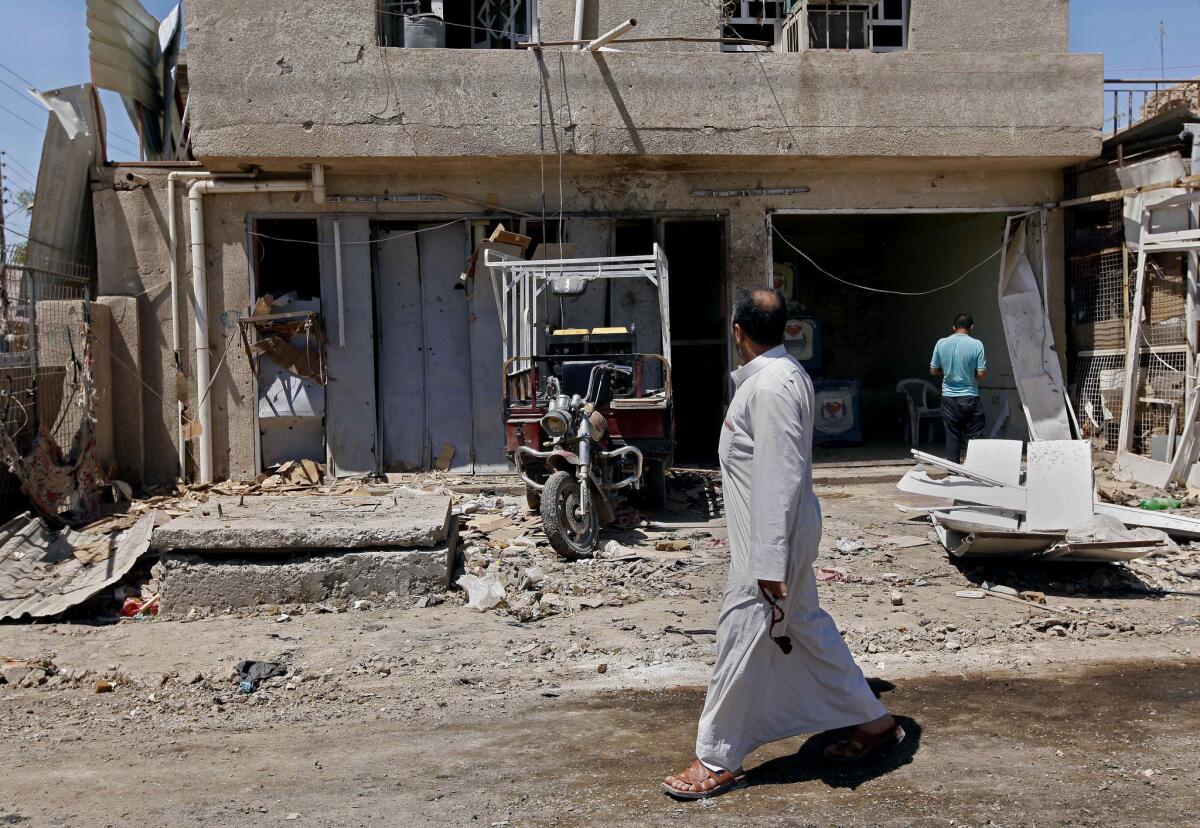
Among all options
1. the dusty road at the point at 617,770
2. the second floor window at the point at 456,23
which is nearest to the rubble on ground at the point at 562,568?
the dusty road at the point at 617,770

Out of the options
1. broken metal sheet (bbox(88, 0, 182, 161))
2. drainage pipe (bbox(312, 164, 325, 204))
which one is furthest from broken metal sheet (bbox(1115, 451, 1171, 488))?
broken metal sheet (bbox(88, 0, 182, 161))

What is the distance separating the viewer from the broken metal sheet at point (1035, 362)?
11320 millimetres

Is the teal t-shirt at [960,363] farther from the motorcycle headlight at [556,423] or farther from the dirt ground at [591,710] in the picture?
the motorcycle headlight at [556,423]

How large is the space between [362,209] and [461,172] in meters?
1.09

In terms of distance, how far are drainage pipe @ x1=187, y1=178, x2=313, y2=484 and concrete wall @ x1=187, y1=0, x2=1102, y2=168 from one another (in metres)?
0.29

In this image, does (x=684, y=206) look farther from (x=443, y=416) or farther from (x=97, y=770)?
(x=97, y=770)

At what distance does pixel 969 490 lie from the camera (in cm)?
767

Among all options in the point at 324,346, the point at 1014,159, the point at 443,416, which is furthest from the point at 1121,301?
the point at 324,346

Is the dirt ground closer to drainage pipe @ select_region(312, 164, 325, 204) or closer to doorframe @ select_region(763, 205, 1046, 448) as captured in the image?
doorframe @ select_region(763, 205, 1046, 448)

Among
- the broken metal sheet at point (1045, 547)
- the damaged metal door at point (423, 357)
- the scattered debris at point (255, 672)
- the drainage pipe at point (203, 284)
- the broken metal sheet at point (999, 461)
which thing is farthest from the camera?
the damaged metal door at point (423, 357)

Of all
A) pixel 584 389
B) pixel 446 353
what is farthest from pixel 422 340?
pixel 584 389

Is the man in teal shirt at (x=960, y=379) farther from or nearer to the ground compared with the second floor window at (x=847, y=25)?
nearer to the ground

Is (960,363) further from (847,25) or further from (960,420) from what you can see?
(847,25)

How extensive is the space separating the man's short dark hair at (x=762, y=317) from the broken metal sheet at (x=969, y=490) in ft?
14.0
